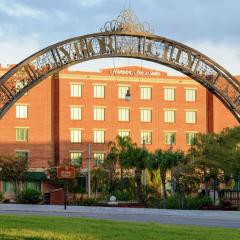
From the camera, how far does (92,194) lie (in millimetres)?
73125

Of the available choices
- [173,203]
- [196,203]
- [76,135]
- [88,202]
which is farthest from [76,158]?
[196,203]

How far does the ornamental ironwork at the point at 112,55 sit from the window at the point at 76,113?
60046 millimetres

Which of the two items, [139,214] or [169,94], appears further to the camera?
[169,94]

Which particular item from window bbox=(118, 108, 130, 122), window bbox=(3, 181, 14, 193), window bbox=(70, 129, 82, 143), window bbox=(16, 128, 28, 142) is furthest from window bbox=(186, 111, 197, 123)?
window bbox=(3, 181, 14, 193)

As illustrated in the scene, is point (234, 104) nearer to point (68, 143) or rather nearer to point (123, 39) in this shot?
point (123, 39)

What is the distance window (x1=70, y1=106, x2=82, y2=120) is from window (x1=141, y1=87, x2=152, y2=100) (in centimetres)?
868

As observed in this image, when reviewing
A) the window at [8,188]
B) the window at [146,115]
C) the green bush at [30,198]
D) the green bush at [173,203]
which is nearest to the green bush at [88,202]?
the green bush at [30,198]

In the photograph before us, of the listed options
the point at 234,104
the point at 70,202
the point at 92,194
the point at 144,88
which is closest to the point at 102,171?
the point at 92,194

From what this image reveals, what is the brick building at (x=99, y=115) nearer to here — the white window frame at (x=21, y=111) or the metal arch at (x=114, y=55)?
the white window frame at (x=21, y=111)

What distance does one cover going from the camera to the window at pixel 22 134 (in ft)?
299

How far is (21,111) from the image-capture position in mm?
91875

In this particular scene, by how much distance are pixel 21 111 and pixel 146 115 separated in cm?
1647

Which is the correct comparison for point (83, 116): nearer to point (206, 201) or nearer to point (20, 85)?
point (206, 201)

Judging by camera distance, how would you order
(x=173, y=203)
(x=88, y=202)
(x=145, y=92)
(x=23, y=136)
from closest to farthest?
(x=173, y=203) → (x=88, y=202) → (x=23, y=136) → (x=145, y=92)
